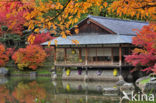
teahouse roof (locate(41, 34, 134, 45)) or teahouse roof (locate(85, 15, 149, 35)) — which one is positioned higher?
teahouse roof (locate(85, 15, 149, 35))

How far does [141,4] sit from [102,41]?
17.9m

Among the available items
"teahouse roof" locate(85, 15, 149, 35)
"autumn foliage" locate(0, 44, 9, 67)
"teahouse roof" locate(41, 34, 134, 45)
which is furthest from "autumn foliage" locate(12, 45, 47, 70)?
"teahouse roof" locate(85, 15, 149, 35)

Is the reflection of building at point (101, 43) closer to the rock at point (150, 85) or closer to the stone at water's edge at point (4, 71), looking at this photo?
the rock at point (150, 85)

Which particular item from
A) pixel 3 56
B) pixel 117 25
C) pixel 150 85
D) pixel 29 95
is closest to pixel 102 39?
pixel 117 25

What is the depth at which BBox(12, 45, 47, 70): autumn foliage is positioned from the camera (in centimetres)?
3222

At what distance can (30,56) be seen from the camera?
32.4m

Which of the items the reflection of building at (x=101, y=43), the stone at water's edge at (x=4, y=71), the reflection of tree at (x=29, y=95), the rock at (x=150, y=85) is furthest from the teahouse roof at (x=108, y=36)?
the stone at water's edge at (x=4, y=71)

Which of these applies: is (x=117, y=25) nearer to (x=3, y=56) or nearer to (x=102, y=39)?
(x=102, y=39)

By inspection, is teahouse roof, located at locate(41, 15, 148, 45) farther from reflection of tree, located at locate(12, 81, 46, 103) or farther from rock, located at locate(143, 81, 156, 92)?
reflection of tree, located at locate(12, 81, 46, 103)

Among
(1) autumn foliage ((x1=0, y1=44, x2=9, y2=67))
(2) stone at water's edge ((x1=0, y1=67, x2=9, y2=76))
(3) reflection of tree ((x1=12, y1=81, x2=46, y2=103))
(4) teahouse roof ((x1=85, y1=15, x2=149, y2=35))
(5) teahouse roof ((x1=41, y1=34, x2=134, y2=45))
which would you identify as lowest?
(2) stone at water's edge ((x1=0, y1=67, x2=9, y2=76))

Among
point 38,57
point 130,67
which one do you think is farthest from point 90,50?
point 38,57

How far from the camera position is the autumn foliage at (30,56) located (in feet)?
106

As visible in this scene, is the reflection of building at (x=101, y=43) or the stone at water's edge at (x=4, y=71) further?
the stone at water's edge at (x=4, y=71)

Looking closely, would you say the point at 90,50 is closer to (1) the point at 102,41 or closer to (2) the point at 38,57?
(1) the point at 102,41
